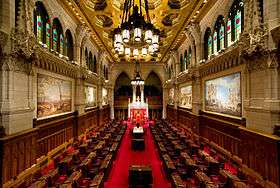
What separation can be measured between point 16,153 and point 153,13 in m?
8.91

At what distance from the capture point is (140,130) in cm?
1227

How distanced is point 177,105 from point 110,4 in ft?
37.0

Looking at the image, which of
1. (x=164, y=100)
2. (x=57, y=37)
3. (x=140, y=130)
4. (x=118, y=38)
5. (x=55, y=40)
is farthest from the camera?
(x=164, y=100)

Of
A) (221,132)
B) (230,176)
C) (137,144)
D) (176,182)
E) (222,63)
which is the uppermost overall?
(222,63)

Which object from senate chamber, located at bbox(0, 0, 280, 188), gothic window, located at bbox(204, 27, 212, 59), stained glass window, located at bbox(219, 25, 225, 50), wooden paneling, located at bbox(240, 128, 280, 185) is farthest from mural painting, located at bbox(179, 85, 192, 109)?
wooden paneling, located at bbox(240, 128, 280, 185)

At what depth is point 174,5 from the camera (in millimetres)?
9047

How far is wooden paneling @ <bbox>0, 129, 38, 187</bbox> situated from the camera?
4.95 meters

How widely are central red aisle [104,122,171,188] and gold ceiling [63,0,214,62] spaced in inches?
297

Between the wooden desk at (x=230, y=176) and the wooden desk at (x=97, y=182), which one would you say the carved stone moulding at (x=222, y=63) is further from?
the wooden desk at (x=97, y=182)

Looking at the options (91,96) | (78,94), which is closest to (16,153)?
(78,94)

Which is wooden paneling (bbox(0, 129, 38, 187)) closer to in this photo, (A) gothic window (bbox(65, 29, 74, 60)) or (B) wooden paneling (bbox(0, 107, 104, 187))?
(B) wooden paneling (bbox(0, 107, 104, 187))

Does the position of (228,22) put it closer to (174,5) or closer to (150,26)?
(174,5)

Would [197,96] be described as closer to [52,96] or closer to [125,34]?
[125,34]

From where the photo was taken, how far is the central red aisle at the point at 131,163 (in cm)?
635
